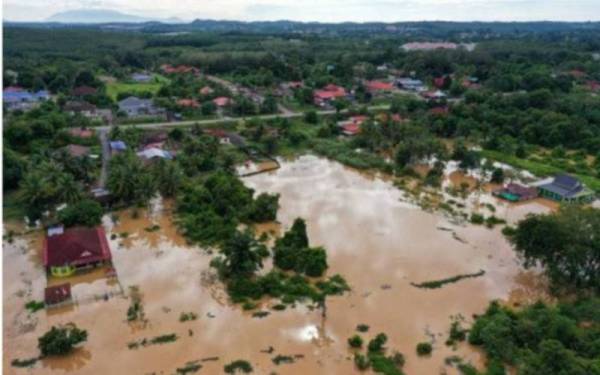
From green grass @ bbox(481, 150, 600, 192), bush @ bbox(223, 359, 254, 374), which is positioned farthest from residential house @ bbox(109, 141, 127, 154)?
green grass @ bbox(481, 150, 600, 192)

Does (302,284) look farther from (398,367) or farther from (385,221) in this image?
(385,221)

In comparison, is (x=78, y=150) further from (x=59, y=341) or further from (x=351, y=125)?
(x=351, y=125)

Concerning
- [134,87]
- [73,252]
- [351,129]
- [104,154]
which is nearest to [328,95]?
[351,129]

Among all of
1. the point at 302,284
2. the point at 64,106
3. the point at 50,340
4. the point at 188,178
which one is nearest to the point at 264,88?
the point at 64,106

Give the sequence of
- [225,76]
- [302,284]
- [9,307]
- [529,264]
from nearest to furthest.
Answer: [9,307] → [302,284] → [529,264] → [225,76]

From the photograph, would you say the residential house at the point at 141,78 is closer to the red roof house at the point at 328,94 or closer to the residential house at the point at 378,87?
the red roof house at the point at 328,94

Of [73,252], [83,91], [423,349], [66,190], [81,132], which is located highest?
[83,91]
